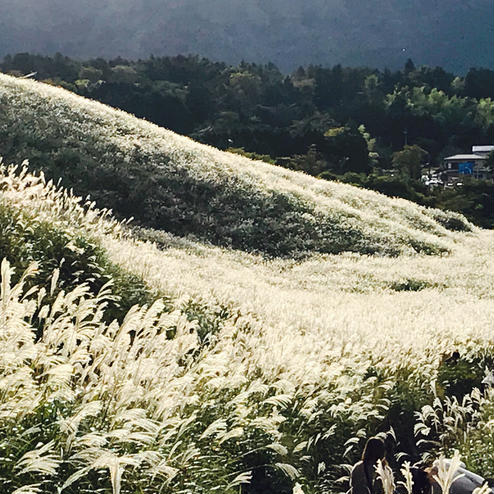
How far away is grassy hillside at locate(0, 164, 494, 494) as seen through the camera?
11.2 feet

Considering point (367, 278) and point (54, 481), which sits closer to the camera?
point (54, 481)

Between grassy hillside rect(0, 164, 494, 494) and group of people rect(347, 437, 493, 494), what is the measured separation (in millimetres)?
186

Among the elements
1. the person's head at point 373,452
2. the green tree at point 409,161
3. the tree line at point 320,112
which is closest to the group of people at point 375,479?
the person's head at point 373,452

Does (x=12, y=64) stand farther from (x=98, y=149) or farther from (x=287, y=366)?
(x=287, y=366)

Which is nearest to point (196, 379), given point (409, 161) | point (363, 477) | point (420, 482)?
point (363, 477)

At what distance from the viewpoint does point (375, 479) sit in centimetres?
493

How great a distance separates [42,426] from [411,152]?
287ft

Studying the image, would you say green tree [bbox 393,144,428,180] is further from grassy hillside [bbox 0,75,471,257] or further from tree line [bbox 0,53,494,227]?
grassy hillside [bbox 0,75,471,257]

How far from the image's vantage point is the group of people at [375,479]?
4938 millimetres

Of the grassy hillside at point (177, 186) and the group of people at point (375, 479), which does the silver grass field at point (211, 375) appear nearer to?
the group of people at point (375, 479)

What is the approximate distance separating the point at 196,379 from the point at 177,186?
2132 centimetres

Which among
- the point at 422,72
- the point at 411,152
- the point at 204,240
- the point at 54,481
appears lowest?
the point at 204,240

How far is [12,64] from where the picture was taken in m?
148

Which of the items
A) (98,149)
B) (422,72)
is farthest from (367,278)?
(422,72)
